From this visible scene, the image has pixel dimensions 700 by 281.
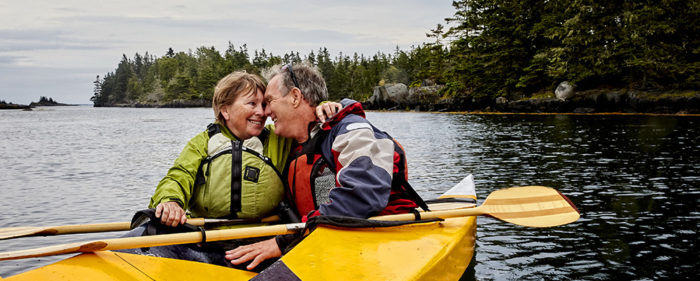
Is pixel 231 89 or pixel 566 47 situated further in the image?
pixel 566 47

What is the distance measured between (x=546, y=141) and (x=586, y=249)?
12.4 m

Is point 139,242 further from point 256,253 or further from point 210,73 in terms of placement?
point 210,73

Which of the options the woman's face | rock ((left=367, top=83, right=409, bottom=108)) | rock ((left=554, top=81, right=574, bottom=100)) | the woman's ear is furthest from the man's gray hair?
rock ((left=367, top=83, right=409, bottom=108))

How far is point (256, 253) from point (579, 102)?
35103 mm

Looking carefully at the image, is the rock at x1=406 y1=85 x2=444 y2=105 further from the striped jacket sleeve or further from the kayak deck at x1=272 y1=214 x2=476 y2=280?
the striped jacket sleeve

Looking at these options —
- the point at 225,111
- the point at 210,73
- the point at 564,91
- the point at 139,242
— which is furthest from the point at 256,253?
the point at 210,73

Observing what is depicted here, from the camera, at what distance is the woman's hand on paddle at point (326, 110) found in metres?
3.34

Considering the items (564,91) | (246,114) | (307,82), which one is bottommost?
(246,114)

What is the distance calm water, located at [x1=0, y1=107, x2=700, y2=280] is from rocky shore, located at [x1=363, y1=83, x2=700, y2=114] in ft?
29.6

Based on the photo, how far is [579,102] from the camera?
3412 cm

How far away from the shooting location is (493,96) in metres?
44.8

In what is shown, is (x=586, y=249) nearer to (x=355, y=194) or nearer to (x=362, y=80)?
(x=355, y=194)

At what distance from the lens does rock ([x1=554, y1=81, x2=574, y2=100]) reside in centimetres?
3512

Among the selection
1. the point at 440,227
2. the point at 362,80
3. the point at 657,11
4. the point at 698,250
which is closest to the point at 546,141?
the point at 698,250
